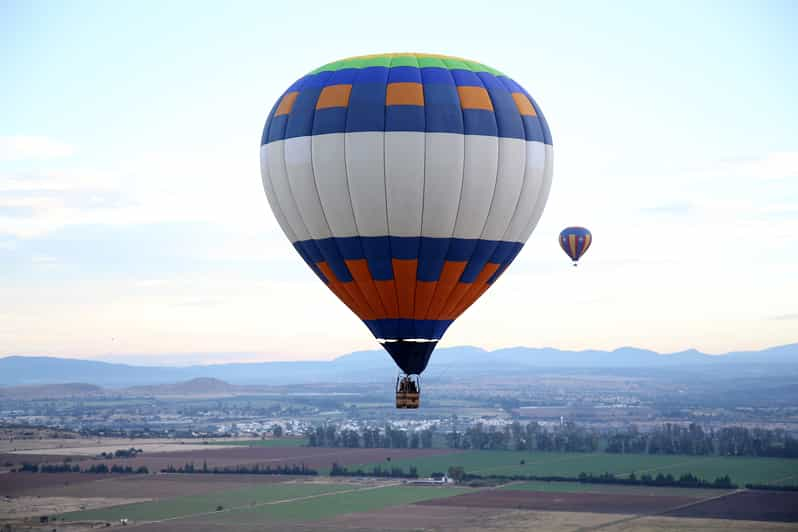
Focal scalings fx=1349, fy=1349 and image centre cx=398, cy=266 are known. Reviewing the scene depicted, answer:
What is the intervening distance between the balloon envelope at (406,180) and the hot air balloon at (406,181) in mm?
26

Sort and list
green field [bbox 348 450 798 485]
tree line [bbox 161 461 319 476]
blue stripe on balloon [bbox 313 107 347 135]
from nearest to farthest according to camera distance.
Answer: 1. blue stripe on balloon [bbox 313 107 347 135]
2. green field [bbox 348 450 798 485]
3. tree line [bbox 161 461 319 476]

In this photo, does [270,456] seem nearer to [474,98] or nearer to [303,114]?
[303,114]

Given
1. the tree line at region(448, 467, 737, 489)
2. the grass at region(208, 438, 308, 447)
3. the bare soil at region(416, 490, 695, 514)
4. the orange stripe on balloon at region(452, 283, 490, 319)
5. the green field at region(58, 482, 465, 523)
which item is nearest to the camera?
the orange stripe on balloon at region(452, 283, 490, 319)

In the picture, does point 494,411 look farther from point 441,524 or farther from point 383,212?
point 383,212

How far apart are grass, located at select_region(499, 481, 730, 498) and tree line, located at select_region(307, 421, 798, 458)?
19.6 meters

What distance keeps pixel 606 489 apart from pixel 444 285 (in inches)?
1550

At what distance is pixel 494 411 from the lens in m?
154

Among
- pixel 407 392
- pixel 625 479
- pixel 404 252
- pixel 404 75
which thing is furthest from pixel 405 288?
pixel 625 479

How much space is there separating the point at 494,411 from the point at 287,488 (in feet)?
294

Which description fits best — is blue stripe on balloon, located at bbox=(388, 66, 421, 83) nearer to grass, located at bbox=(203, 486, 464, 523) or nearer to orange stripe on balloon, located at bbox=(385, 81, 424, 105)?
orange stripe on balloon, located at bbox=(385, 81, 424, 105)

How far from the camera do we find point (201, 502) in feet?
199

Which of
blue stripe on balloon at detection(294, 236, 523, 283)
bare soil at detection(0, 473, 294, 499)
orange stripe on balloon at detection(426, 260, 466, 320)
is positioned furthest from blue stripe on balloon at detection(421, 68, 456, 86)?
bare soil at detection(0, 473, 294, 499)

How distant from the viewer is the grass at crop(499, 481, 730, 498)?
63.7m

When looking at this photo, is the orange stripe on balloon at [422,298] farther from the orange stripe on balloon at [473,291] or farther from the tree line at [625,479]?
the tree line at [625,479]
